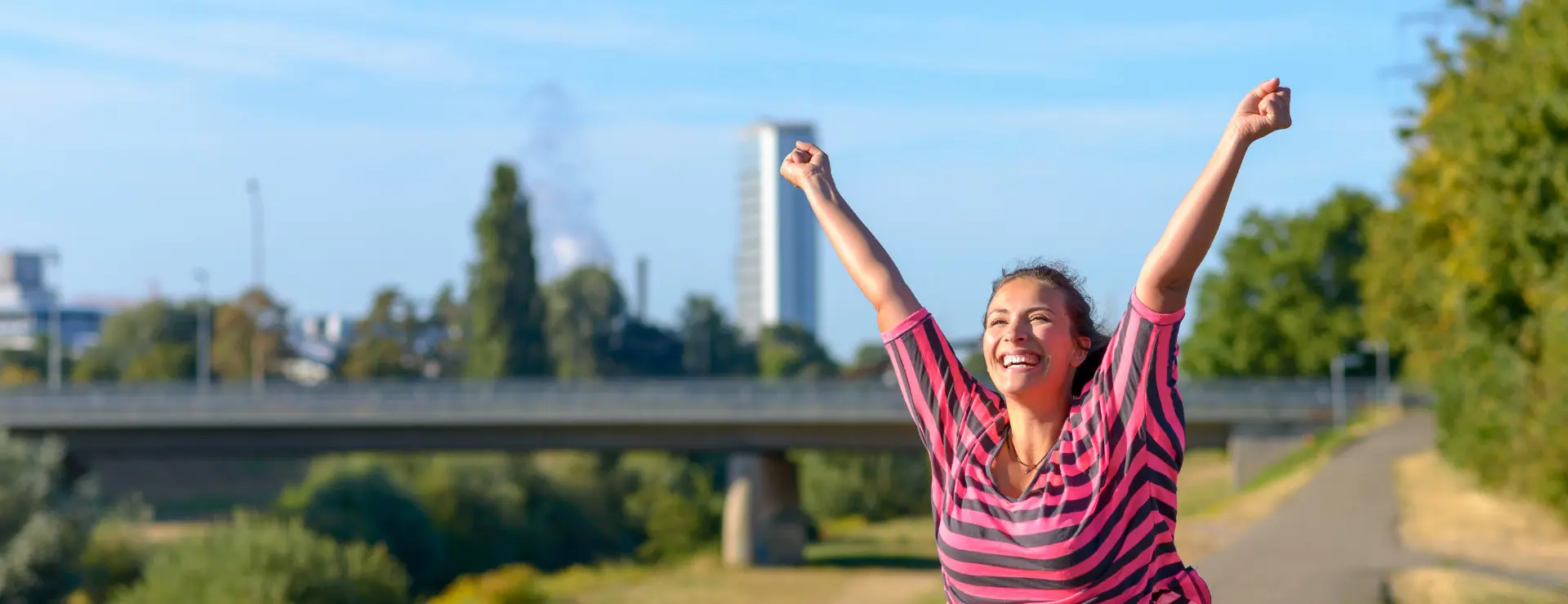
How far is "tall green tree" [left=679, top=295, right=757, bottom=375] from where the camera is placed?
121 meters

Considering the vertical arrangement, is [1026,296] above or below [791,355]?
above

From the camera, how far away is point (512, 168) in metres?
85.6

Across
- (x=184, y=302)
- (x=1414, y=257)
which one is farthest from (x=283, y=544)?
(x=184, y=302)

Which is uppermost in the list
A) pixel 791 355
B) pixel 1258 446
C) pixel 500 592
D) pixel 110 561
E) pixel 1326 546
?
pixel 791 355

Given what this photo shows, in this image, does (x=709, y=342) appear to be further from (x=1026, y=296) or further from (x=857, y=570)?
(x=1026, y=296)

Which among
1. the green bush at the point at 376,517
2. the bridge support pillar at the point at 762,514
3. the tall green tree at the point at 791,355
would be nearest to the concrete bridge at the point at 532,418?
the bridge support pillar at the point at 762,514

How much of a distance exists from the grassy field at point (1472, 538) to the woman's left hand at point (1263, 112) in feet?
53.4

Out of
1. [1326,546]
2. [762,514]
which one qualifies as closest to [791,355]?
[762,514]

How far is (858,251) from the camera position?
3305 millimetres

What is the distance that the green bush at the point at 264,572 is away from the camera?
112 ft

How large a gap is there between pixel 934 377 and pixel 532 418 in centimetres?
4870

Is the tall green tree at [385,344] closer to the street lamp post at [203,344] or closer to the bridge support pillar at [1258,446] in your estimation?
the street lamp post at [203,344]

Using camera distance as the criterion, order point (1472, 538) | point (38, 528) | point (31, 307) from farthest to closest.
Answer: point (31, 307) < point (38, 528) < point (1472, 538)

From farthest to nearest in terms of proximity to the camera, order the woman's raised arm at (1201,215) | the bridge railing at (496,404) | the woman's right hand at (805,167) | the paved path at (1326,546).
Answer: the bridge railing at (496,404) → the paved path at (1326,546) → the woman's right hand at (805,167) → the woman's raised arm at (1201,215)
